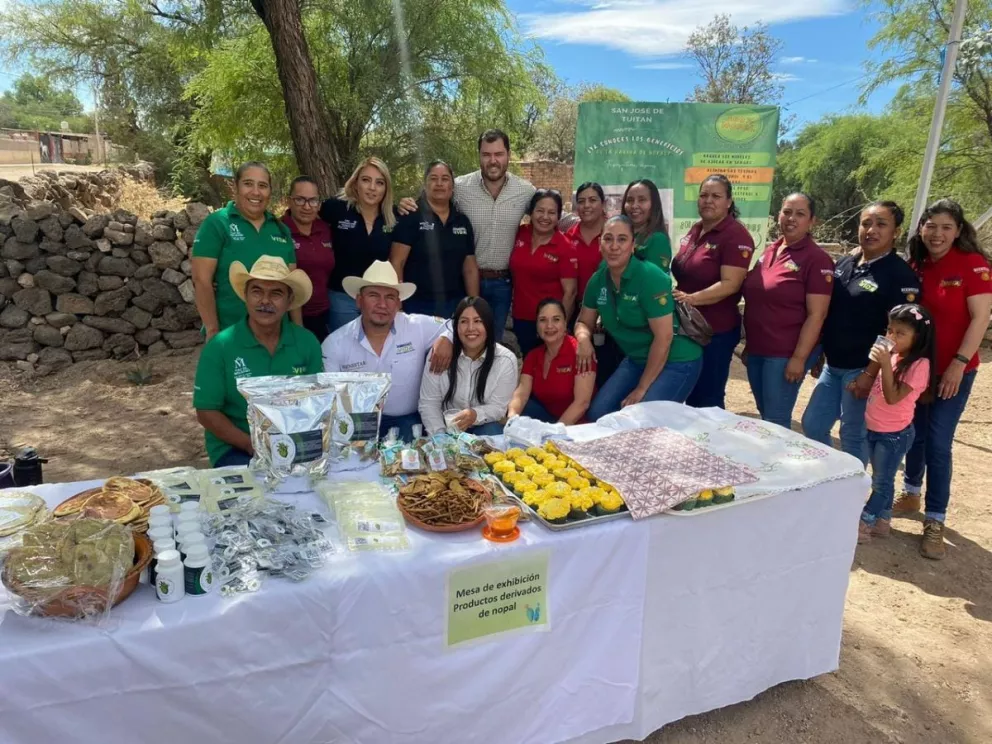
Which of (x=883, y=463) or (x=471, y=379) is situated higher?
(x=471, y=379)

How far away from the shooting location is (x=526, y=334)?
439 cm

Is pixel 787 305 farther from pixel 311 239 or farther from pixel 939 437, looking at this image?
pixel 311 239

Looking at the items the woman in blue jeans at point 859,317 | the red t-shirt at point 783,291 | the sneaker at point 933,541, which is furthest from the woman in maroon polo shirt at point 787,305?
the sneaker at point 933,541

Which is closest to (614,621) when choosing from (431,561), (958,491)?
(431,561)

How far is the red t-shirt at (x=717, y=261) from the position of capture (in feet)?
12.5

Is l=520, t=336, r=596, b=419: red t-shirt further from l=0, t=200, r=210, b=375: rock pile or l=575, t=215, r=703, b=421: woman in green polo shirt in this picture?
l=0, t=200, r=210, b=375: rock pile

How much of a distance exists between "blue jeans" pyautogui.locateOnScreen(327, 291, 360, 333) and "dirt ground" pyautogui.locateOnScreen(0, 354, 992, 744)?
1733mm

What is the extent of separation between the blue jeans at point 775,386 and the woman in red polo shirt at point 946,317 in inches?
25.3

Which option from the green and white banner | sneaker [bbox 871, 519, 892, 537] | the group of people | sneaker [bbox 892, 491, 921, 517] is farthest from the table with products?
the green and white banner

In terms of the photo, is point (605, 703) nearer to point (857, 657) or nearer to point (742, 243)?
point (857, 657)

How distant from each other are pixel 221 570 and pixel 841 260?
143 inches

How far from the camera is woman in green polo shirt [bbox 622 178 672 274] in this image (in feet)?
12.7

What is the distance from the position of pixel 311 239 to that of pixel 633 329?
201 centimetres

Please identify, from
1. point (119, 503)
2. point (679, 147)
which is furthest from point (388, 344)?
point (679, 147)
